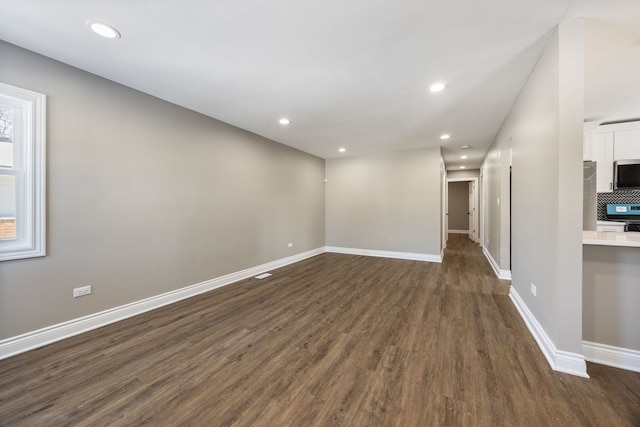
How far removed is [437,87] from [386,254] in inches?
160

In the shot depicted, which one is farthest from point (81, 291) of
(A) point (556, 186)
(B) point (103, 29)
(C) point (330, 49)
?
(A) point (556, 186)

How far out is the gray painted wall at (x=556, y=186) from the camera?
1766 mm

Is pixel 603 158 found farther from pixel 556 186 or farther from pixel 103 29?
pixel 103 29

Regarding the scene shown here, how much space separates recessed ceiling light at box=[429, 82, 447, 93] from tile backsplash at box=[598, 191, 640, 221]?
3837mm

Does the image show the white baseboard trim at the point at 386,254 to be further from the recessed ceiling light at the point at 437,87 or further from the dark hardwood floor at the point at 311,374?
the recessed ceiling light at the point at 437,87

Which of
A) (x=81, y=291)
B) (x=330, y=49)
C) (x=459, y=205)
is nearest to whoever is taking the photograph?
(x=330, y=49)

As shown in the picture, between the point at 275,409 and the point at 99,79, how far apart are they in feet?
11.5

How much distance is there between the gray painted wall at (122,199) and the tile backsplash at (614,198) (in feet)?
20.1

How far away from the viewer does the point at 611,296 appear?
189 centimetres

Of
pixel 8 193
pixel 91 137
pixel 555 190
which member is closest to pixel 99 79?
pixel 91 137

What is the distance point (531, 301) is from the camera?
2.48 m

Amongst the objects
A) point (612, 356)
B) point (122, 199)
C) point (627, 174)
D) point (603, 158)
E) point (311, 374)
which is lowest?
point (311, 374)

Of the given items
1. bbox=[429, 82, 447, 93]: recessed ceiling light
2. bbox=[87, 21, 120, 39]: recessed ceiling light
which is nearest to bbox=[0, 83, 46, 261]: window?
bbox=[87, 21, 120, 39]: recessed ceiling light

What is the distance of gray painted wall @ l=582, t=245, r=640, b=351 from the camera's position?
6.00ft
